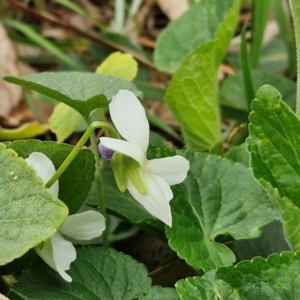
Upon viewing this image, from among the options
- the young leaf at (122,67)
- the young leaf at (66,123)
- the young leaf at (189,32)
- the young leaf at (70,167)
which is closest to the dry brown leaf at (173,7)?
the young leaf at (189,32)

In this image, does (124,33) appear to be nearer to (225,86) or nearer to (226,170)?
(225,86)

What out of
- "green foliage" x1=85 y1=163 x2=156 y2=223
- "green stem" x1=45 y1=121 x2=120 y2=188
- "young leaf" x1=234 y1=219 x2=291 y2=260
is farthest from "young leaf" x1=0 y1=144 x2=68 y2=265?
"young leaf" x1=234 y1=219 x2=291 y2=260

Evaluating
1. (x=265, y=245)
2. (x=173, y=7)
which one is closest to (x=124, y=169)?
(x=265, y=245)

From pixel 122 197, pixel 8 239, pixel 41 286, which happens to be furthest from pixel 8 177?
pixel 122 197

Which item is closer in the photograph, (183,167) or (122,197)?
(183,167)

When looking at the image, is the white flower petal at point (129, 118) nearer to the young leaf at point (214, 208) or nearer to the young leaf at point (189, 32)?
the young leaf at point (214, 208)

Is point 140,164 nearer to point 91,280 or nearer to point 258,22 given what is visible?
point 91,280
